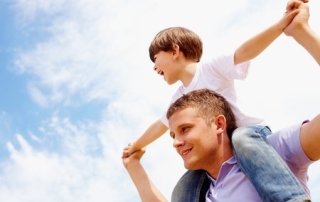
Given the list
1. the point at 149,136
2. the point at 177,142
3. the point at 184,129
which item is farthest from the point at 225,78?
the point at 149,136

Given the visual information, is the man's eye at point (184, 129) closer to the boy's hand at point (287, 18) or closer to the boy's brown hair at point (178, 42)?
the boy's hand at point (287, 18)

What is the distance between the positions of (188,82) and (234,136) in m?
1.15

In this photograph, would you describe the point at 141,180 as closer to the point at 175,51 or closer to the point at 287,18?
the point at 175,51

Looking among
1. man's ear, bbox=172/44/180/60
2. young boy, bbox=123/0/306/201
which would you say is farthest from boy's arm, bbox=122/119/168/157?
man's ear, bbox=172/44/180/60

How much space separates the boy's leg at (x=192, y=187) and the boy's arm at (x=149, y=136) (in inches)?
35.6

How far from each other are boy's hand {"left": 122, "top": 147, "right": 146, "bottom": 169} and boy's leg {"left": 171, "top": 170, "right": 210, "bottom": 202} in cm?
99

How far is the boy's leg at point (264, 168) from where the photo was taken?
2.59 m

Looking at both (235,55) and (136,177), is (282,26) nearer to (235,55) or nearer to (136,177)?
(235,55)

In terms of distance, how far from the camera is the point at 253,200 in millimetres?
2754

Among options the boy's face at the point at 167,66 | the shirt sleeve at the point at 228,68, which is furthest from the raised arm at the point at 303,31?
the boy's face at the point at 167,66

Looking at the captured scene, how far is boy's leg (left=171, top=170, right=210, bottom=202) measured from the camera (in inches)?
124

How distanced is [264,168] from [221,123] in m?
0.57

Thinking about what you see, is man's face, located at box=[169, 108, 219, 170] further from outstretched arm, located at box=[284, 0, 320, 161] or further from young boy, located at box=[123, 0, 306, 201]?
outstretched arm, located at box=[284, 0, 320, 161]

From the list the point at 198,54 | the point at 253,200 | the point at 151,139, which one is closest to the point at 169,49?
the point at 198,54
